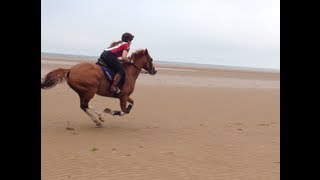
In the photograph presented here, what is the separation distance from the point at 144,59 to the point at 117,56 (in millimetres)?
806

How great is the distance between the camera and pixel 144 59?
10570mm

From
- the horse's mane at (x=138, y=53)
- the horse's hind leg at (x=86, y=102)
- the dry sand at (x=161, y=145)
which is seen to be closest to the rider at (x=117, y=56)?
the horse's mane at (x=138, y=53)

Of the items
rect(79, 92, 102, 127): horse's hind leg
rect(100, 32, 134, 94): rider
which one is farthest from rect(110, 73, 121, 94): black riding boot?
rect(79, 92, 102, 127): horse's hind leg

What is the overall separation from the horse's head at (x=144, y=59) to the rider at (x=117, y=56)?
0.44 meters

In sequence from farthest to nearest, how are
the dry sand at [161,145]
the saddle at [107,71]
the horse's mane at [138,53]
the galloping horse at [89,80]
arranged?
the horse's mane at [138,53], the saddle at [107,71], the galloping horse at [89,80], the dry sand at [161,145]

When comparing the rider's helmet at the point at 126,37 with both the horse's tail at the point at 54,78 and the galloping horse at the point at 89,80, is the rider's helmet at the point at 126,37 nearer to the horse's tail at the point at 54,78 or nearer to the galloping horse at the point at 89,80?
the galloping horse at the point at 89,80

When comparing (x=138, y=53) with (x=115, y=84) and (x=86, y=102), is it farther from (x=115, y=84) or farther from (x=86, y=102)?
(x=86, y=102)

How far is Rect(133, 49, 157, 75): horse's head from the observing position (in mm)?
10484

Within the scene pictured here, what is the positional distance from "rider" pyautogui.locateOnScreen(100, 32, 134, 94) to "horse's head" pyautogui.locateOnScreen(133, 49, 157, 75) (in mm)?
436

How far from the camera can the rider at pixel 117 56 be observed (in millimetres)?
9898

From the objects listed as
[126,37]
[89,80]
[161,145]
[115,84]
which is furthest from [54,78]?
[161,145]
